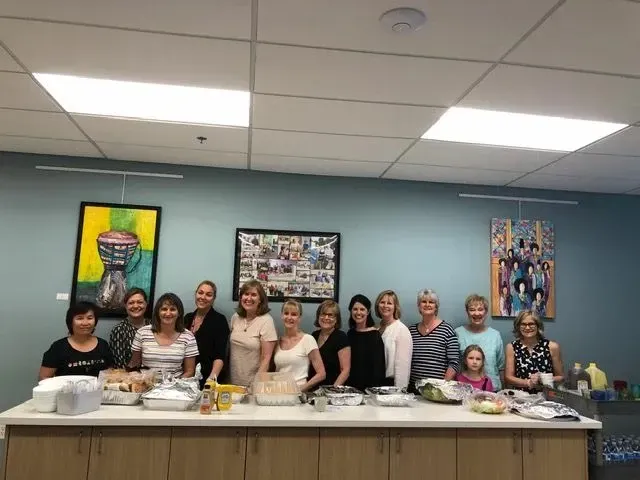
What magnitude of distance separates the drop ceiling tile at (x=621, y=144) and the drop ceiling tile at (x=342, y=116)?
4.06ft

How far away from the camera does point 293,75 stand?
2447mm

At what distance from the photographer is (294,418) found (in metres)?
2.54

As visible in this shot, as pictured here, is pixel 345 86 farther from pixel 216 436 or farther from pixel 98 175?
pixel 98 175

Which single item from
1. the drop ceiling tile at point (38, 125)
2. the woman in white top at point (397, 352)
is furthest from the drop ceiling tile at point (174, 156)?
Answer: the woman in white top at point (397, 352)

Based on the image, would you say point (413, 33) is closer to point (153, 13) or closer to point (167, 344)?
point (153, 13)

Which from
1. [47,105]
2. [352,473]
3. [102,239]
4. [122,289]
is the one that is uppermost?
[47,105]

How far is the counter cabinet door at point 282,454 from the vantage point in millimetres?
2502

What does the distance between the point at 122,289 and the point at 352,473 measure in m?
2.42

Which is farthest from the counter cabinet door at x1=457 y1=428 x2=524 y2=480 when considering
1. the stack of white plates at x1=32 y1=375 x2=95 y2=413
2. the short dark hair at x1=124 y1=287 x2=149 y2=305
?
the short dark hair at x1=124 y1=287 x2=149 y2=305

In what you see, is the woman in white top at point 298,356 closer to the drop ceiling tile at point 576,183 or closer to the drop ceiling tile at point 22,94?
the drop ceiling tile at point 22,94

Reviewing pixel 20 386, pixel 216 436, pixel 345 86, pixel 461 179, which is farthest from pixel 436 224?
pixel 20 386

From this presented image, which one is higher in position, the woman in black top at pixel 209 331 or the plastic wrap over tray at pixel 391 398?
the woman in black top at pixel 209 331

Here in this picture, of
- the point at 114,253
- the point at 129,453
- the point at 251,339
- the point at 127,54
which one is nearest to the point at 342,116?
the point at 127,54

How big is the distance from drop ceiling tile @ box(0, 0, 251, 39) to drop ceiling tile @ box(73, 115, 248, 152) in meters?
1.19
